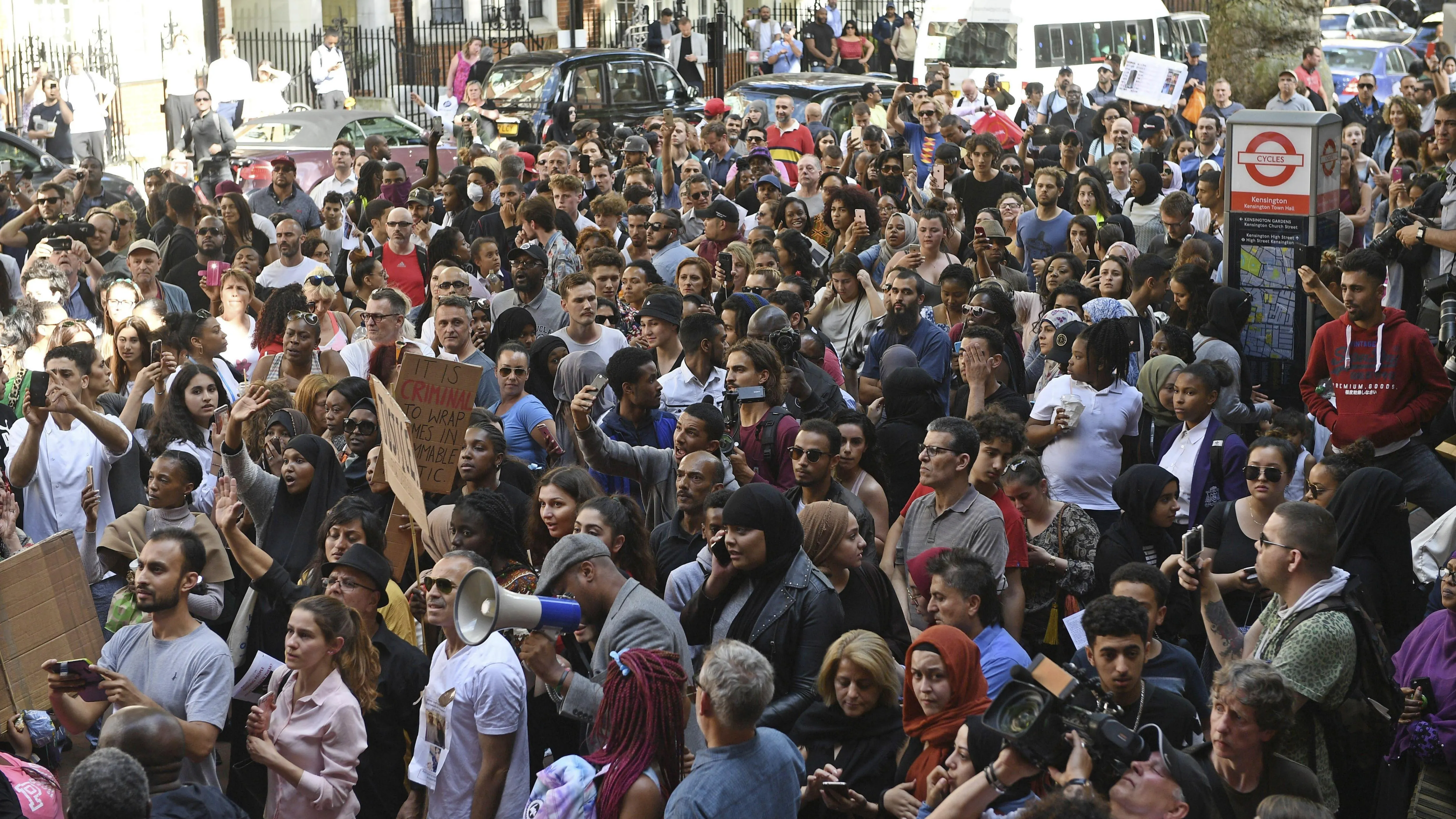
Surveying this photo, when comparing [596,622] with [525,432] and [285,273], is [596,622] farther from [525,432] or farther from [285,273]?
[285,273]

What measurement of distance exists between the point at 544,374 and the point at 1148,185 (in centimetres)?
589

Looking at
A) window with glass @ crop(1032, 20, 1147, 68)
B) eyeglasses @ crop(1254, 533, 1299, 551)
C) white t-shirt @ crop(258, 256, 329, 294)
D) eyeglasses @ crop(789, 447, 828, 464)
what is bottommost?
eyeglasses @ crop(1254, 533, 1299, 551)

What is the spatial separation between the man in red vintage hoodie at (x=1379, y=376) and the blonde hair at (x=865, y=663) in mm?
3902

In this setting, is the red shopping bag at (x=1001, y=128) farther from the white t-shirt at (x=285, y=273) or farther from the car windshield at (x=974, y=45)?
the white t-shirt at (x=285, y=273)

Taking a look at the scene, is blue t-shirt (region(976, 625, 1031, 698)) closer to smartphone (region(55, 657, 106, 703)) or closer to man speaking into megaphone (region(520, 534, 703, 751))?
man speaking into megaphone (region(520, 534, 703, 751))

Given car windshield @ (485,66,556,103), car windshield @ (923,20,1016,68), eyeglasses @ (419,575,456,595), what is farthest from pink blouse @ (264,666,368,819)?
car windshield @ (923,20,1016,68)

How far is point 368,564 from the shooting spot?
5.83 metres

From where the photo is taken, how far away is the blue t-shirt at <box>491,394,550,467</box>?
7.83m

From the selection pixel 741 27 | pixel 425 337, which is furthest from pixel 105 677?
pixel 741 27

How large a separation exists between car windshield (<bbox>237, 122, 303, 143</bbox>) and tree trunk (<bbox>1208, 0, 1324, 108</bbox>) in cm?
1192

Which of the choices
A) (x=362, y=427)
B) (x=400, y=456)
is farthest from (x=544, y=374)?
(x=400, y=456)

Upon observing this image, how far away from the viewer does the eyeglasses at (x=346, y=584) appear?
5.77 meters

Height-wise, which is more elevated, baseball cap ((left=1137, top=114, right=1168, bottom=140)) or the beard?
baseball cap ((left=1137, top=114, right=1168, bottom=140))

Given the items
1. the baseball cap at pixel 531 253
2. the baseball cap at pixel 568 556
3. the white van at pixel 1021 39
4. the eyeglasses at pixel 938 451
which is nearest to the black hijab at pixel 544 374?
the baseball cap at pixel 531 253
